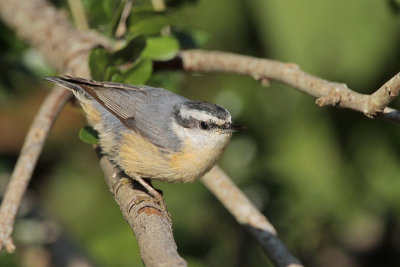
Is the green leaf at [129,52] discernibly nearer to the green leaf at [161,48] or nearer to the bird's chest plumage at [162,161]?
the green leaf at [161,48]

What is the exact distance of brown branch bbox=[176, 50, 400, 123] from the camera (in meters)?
2.11

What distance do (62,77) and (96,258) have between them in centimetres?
112

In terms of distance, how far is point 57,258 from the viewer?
3600 mm

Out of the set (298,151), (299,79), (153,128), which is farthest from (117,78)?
(298,151)

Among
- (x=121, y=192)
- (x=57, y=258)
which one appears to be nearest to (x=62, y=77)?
(x=121, y=192)

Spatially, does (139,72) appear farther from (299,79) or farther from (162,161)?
(299,79)

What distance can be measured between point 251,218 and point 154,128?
26.6 inches

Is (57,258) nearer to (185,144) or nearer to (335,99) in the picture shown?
(185,144)

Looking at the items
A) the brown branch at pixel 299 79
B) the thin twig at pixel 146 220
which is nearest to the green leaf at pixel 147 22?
the brown branch at pixel 299 79

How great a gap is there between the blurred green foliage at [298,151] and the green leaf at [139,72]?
0.20 meters

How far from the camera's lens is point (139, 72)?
9.61ft

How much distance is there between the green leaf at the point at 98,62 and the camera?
2832mm

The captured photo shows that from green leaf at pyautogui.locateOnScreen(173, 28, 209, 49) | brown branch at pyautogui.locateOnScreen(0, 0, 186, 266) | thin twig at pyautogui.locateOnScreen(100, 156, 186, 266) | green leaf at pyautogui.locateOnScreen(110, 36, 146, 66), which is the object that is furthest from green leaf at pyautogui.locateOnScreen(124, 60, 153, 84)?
green leaf at pyautogui.locateOnScreen(173, 28, 209, 49)

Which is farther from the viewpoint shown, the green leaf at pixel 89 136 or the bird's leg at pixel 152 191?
the green leaf at pixel 89 136
